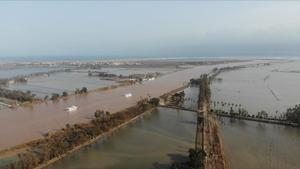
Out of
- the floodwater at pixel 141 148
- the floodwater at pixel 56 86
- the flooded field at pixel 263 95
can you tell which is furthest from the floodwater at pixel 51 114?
the flooded field at pixel 263 95

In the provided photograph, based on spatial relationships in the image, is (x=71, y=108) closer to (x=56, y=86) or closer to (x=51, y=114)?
(x=51, y=114)

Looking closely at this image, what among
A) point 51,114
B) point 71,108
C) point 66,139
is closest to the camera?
point 66,139

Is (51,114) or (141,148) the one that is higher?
(51,114)

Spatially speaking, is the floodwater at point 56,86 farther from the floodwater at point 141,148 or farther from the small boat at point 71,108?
the floodwater at point 141,148

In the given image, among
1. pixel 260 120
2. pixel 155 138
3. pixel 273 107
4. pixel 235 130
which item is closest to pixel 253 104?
pixel 273 107

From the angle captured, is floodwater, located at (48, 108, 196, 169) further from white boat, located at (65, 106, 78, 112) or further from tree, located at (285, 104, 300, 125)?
white boat, located at (65, 106, 78, 112)

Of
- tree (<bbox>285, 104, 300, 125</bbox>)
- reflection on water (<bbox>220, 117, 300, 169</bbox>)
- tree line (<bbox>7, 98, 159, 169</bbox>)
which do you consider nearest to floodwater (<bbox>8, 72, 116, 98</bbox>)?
tree line (<bbox>7, 98, 159, 169</bbox>)

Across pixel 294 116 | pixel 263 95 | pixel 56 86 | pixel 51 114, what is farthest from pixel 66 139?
pixel 56 86
